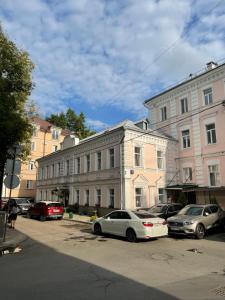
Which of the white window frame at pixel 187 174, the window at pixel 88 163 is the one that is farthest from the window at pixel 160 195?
the window at pixel 88 163

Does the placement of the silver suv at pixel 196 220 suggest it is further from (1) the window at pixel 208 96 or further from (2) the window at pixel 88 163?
(2) the window at pixel 88 163

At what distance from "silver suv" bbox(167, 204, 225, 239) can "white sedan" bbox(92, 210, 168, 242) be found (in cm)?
129

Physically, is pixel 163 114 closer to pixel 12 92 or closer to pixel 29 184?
pixel 12 92

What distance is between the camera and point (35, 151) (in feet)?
167

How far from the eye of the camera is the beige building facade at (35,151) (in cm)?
4766

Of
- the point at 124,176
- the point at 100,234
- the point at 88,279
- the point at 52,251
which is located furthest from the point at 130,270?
the point at 124,176

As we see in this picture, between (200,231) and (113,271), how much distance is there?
8177 mm

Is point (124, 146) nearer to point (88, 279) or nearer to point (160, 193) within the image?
point (160, 193)

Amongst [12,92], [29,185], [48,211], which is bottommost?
[48,211]

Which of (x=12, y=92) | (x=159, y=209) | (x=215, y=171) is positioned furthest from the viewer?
(x=215, y=171)

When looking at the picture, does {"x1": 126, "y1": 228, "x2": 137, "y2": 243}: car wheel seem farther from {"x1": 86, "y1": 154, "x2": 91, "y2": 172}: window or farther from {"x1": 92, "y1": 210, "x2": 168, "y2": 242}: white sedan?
{"x1": 86, "y1": 154, "x2": 91, "y2": 172}: window

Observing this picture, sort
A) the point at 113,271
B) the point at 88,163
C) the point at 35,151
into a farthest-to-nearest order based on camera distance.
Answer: the point at 35,151 < the point at 88,163 < the point at 113,271

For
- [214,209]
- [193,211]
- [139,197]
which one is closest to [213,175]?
[139,197]

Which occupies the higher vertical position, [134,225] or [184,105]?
[184,105]
